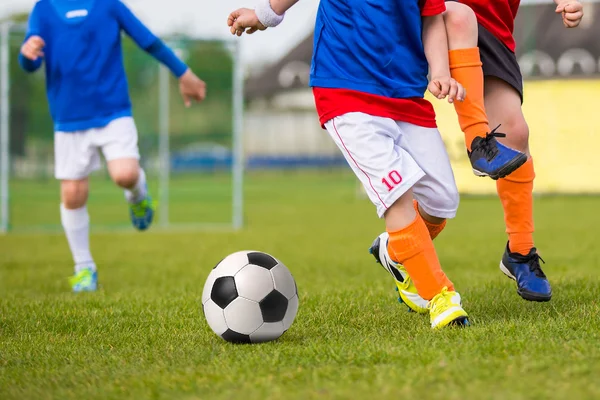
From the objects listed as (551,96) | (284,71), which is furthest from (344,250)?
(284,71)

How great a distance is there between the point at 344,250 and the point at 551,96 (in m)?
8.44

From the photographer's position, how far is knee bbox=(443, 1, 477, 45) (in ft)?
12.1

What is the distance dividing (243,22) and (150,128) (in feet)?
32.0

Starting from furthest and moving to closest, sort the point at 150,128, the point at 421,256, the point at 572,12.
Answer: the point at 150,128 → the point at 572,12 → the point at 421,256

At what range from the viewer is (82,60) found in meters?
5.53

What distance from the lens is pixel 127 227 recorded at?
12.2m

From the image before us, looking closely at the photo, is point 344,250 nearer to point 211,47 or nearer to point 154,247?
point 154,247

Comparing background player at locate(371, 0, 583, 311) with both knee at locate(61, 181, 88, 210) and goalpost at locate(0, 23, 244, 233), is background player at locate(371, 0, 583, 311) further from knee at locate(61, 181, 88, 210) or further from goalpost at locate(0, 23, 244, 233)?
goalpost at locate(0, 23, 244, 233)

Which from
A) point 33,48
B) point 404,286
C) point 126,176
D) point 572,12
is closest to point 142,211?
point 126,176

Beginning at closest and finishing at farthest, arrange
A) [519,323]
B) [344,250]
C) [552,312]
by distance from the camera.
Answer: [519,323], [552,312], [344,250]

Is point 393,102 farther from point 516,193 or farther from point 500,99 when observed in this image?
point 516,193

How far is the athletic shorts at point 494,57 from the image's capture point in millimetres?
3957

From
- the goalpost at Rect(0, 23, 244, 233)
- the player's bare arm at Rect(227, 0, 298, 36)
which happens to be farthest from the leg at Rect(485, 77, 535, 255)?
the goalpost at Rect(0, 23, 244, 233)

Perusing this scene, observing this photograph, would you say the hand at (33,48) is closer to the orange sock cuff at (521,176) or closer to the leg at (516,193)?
the leg at (516,193)
